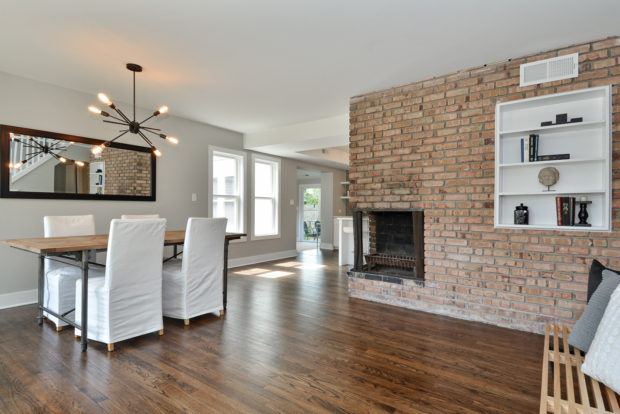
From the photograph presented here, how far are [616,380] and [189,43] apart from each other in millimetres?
3409

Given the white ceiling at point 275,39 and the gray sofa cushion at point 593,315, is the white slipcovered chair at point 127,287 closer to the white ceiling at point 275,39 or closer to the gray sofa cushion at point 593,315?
the white ceiling at point 275,39

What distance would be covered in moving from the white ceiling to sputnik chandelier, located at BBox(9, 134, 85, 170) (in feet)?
2.23

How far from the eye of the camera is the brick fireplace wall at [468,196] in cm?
277

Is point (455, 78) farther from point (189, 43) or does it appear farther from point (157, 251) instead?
point (157, 251)

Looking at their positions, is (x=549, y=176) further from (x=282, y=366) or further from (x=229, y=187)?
(x=229, y=187)

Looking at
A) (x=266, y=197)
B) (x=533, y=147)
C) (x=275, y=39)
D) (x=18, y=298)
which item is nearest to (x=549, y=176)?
(x=533, y=147)

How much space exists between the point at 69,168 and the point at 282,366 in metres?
3.52

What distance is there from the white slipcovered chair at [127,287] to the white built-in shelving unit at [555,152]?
10.1ft

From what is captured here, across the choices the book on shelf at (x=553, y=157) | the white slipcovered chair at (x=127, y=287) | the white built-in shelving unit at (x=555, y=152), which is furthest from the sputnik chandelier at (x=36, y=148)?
the book on shelf at (x=553, y=157)

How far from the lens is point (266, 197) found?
22.4ft

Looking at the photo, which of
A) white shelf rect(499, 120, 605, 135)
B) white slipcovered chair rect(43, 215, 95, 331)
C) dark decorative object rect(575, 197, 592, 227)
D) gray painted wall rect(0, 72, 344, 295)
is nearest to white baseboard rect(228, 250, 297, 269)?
gray painted wall rect(0, 72, 344, 295)

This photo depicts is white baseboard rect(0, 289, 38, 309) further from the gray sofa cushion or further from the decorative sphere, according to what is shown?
the decorative sphere

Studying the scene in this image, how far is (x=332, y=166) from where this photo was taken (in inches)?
335

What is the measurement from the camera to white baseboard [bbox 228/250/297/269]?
19.7 feet
